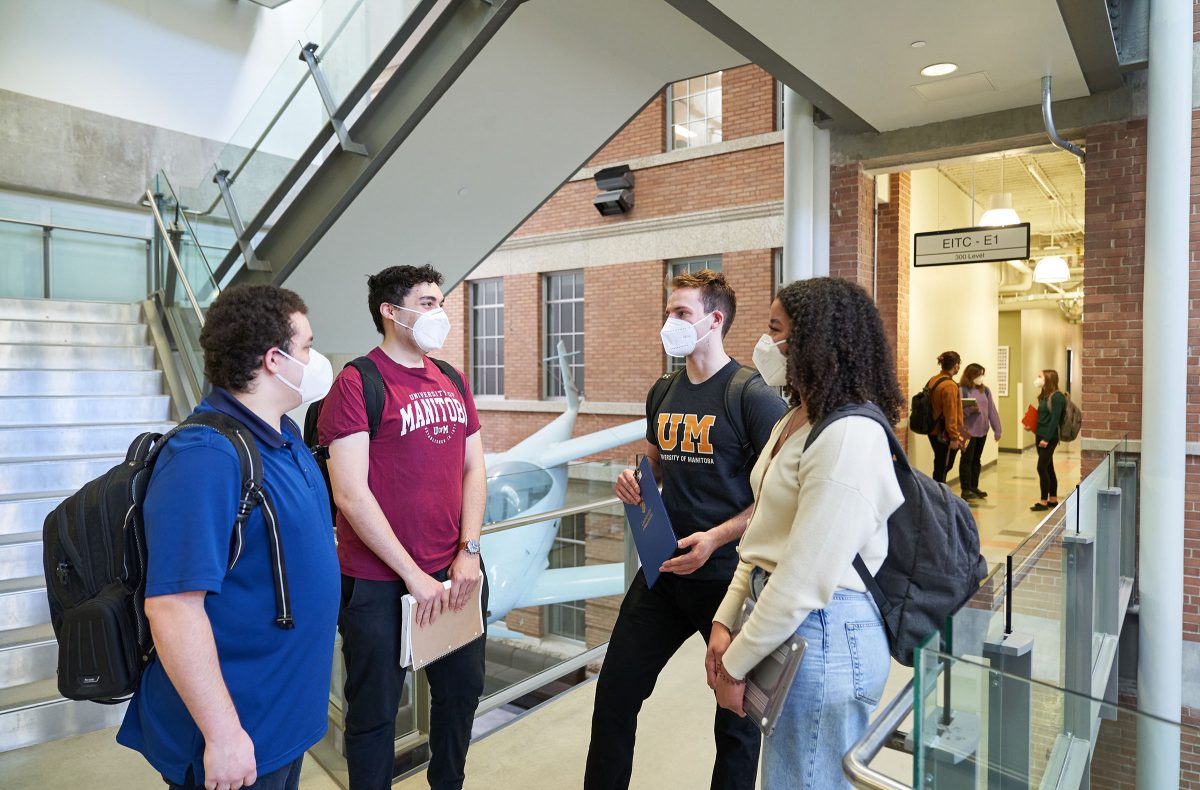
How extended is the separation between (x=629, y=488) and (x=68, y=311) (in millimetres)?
6170

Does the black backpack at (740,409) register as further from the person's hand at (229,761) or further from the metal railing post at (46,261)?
the metal railing post at (46,261)

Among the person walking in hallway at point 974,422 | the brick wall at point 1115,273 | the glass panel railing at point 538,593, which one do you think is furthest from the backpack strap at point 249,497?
the person walking in hallway at point 974,422

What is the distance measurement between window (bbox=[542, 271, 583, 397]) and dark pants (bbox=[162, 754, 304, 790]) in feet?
42.7

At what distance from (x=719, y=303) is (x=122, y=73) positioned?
10166 millimetres

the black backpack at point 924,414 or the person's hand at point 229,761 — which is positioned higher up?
the black backpack at point 924,414

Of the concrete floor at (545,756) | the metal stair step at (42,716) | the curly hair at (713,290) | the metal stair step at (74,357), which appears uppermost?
the curly hair at (713,290)

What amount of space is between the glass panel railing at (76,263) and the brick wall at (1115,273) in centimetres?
877

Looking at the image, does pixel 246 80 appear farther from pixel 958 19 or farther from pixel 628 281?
pixel 958 19

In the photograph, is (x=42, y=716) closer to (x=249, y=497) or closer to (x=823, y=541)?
(x=249, y=497)

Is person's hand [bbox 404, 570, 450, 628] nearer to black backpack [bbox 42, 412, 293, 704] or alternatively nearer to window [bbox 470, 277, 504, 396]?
black backpack [bbox 42, 412, 293, 704]

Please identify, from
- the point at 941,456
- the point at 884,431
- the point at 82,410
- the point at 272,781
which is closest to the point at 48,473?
the point at 82,410

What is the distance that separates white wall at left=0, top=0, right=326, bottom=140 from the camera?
9.09 meters

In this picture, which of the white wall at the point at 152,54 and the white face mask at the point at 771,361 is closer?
the white face mask at the point at 771,361

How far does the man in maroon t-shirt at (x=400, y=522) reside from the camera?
8.40 ft
